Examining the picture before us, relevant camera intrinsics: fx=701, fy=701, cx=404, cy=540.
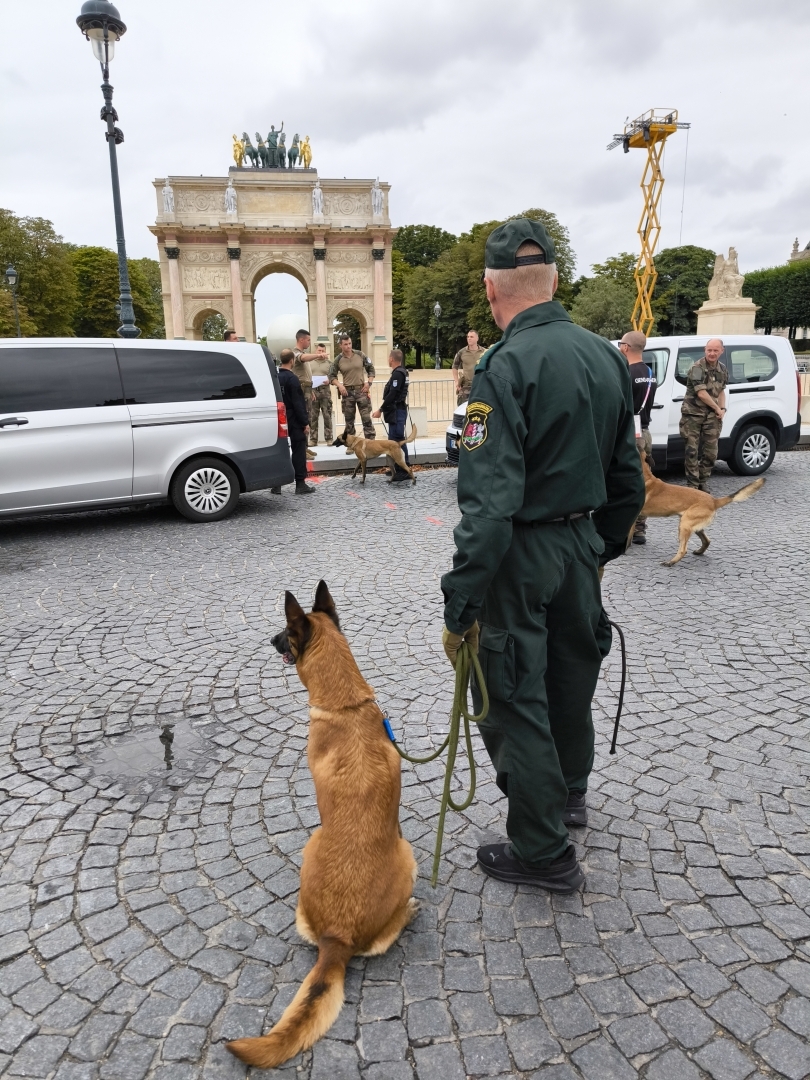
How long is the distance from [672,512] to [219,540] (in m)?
4.77

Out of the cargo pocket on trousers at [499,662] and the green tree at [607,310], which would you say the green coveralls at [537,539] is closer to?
the cargo pocket on trousers at [499,662]

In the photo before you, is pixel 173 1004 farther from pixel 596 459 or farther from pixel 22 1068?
pixel 596 459

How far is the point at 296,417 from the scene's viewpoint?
401 inches

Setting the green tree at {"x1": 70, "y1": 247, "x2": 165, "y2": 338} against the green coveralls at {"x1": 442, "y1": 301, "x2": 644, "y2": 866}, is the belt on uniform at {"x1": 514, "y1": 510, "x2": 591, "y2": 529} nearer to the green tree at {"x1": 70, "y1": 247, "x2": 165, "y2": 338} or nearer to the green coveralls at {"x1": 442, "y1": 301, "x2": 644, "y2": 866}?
the green coveralls at {"x1": 442, "y1": 301, "x2": 644, "y2": 866}

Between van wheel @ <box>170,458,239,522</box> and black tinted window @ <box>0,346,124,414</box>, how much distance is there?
113 centimetres

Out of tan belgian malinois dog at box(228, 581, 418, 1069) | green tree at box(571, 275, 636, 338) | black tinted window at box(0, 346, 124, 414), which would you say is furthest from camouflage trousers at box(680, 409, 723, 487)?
green tree at box(571, 275, 636, 338)

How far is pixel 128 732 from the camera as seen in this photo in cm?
375

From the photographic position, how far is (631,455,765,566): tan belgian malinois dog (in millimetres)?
6641

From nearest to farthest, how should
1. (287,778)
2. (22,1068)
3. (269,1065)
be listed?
(269,1065)
(22,1068)
(287,778)

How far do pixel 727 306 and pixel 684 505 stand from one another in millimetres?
25771

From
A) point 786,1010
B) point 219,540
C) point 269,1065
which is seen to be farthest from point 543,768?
point 219,540

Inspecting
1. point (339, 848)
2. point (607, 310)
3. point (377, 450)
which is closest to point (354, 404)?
point (377, 450)

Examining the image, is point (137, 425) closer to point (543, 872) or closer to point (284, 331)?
point (543, 872)

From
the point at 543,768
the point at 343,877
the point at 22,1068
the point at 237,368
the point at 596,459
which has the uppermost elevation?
the point at 237,368
